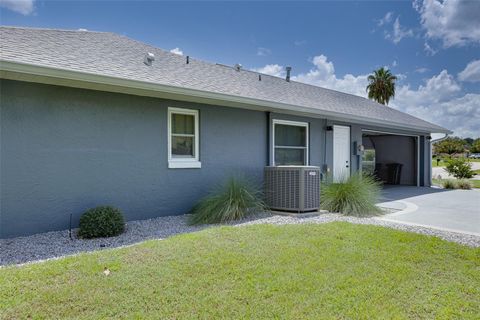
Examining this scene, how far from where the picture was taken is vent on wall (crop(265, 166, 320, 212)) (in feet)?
25.0

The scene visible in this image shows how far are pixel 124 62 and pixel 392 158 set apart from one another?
49.3ft

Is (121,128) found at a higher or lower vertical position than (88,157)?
higher

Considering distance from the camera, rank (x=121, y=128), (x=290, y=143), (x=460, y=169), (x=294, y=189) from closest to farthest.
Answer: (x=121, y=128), (x=294, y=189), (x=290, y=143), (x=460, y=169)

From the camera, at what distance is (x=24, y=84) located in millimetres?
5672

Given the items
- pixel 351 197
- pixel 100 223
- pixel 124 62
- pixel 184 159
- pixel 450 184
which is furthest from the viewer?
pixel 450 184

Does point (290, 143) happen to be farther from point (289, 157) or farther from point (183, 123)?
point (183, 123)

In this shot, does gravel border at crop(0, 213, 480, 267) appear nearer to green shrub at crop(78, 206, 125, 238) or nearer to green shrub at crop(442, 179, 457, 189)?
green shrub at crop(78, 206, 125, 238)

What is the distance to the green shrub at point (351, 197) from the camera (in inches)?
313

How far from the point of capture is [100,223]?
18.8ft

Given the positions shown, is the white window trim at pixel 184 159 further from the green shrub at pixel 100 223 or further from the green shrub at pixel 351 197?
the green shrub at pixel 351 197

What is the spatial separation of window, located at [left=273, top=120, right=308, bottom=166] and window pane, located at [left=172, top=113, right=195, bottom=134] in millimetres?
2838

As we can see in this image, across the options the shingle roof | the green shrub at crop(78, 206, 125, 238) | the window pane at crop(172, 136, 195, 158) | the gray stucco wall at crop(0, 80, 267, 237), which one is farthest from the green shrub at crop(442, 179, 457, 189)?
the green shrub at crop(78, 206, 125, 238)

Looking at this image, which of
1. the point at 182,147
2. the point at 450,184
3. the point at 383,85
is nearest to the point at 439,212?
the point at 182,147

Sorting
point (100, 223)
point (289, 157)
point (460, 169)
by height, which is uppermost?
point (289, 157)
